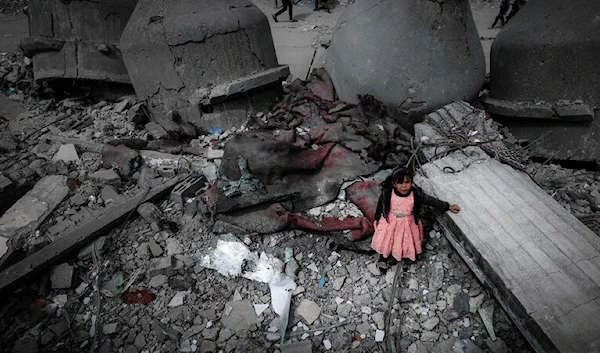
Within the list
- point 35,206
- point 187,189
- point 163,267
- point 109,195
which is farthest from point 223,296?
point 35,206

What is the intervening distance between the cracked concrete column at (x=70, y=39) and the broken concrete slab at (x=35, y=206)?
79.1 inches

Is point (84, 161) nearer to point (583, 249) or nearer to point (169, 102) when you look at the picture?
point (169, 102)

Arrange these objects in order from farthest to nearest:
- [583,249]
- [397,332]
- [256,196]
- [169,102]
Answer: [169,102]
[256,196]
[397,332]
[583,249]

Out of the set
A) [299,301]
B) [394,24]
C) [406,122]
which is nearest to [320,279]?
[299,301]

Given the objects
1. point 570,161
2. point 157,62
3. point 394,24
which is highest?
point 394,24

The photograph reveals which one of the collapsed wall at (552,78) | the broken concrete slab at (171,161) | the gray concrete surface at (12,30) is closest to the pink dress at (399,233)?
the broken concrete slab at (171,161)

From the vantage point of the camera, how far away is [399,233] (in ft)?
8.68

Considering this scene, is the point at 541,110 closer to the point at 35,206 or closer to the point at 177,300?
the point at 177,300

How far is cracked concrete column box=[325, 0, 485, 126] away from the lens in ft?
12.0

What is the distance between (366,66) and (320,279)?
97.4 inches

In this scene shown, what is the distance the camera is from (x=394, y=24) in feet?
12.4

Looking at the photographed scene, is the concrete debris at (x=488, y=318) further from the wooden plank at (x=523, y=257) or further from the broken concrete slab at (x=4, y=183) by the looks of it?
the broken concrete slab at (x=4, y=183)

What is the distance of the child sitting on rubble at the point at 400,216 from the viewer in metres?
2.54

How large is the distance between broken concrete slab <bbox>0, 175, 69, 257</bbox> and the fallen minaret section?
3577 millimetres
